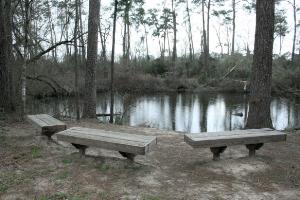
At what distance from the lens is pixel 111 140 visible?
4.83 meters

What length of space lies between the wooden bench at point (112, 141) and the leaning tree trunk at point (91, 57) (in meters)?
5.93

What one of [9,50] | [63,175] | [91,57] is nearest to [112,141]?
[63,175]

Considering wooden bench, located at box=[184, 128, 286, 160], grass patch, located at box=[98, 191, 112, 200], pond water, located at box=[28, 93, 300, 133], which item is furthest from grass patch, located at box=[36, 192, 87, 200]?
pond water, located at box=[28, 93, 300, 133]

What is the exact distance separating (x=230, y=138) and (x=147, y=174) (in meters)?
1.37

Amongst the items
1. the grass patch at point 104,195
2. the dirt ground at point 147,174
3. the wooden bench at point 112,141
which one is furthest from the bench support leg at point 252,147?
the grass patch at point 104,195

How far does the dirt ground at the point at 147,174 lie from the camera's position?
4.08m

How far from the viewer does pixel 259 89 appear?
773 cm

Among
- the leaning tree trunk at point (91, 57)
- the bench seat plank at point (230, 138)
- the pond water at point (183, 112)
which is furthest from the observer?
the pond water at point (183, 112)

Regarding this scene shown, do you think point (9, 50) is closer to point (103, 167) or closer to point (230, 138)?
point (103, 167)

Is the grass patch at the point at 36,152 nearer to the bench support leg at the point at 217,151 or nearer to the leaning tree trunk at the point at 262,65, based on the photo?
the bench support leg at the point at 217,151

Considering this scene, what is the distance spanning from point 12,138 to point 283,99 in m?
18.5

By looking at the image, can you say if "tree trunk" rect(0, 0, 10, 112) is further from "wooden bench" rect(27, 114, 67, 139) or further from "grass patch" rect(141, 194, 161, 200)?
"grass patch" rect(141, 194, 161, 200)

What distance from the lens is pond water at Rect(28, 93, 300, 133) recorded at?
45.9 feet

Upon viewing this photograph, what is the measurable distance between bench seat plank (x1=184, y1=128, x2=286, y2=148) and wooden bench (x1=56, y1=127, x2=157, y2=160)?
63 centimetres
